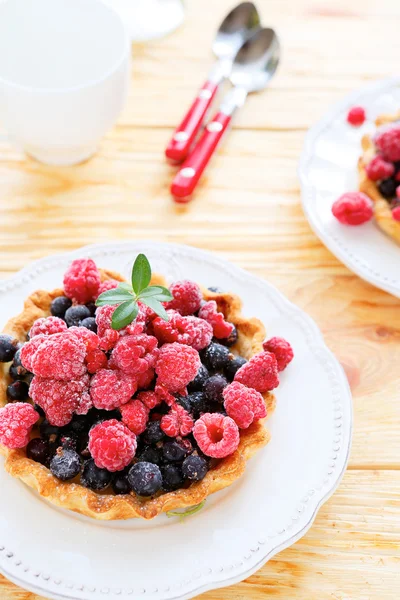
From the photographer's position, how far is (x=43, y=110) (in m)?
2.08

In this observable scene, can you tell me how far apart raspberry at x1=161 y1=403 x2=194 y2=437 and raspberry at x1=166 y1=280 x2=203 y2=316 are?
0.28 m

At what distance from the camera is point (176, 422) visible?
1.53 metres

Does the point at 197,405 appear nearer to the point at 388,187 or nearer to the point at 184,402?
the point at 184,402

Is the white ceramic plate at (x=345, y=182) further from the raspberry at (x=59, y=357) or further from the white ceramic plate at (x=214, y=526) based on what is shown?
the raspberry at (x=59, y=357)

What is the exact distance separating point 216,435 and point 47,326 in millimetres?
466

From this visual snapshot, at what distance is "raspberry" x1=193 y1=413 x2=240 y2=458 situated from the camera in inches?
59.5

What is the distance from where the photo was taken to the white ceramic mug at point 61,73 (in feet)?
6.81

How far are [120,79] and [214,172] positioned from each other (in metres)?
0.48

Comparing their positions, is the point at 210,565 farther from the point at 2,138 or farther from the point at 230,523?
the point at 2,138

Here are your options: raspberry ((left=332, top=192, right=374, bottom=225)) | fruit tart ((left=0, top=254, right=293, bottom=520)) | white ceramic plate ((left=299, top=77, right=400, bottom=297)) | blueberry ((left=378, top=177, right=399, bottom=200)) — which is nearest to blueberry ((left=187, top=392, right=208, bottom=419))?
fruit tart ((left=0, top=254, right=293, bottom=520))

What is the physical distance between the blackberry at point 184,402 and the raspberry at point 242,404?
0.08 m

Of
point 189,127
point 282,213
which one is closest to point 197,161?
point 189,127

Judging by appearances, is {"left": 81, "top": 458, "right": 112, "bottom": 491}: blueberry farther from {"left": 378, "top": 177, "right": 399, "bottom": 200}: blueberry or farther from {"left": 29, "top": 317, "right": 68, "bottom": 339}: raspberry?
{"left": 378, "top": 177, "right": 399, "bottom": 200}: blueberry

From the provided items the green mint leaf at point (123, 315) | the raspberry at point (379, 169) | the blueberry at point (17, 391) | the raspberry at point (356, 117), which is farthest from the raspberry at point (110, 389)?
the raspberry at point (356, 117)
